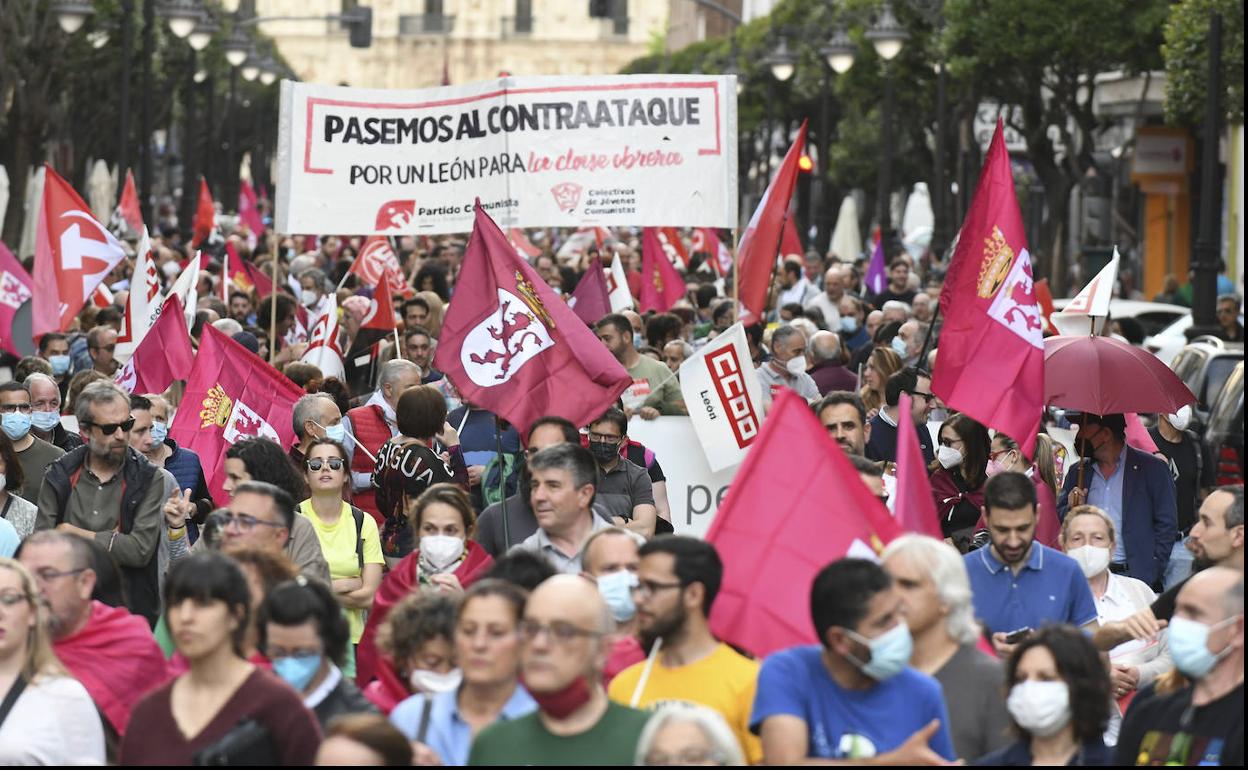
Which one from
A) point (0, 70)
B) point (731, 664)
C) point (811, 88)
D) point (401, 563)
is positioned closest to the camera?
point (731, 664)

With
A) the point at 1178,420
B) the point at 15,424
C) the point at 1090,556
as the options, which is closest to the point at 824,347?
the point at 1178,420

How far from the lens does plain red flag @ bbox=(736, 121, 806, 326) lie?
14000 mm

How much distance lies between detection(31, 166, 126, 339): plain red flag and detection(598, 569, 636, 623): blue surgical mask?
32.7ft

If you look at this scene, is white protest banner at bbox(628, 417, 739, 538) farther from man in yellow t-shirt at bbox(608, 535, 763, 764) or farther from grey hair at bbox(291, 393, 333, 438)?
man in yellow t-shirt at bbox(608, 535, 763, 764)

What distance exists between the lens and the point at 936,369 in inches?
388

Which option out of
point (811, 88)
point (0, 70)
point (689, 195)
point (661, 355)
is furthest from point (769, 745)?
point (811, 88)

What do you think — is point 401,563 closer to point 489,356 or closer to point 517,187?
point 489,356

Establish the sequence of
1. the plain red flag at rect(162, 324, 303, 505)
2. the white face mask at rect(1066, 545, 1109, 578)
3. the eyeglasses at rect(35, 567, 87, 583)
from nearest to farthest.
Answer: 1. the eyeglasses at rect(35, 567, 87, 583)
2. the white face mask at rect(1066, 545, 1109, 578)
3. the plain red flag at rect(162, 324, 303, 505)

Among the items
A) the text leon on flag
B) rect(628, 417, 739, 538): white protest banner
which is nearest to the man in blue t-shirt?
rect(628, 417, 739, 538): white protest banner

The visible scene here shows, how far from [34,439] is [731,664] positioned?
5.08 metres

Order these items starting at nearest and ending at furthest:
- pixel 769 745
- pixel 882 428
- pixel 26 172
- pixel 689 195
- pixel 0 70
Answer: pixel 769 745
pixel 882 428
pixel 689 195
pixel 0 70
pixel 26 172

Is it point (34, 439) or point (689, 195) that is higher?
point (689, 195)

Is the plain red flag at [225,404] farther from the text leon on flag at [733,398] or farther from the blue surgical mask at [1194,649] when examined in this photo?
the blue surgical mask at [1194,649]

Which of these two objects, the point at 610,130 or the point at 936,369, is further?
the point at 610,130
